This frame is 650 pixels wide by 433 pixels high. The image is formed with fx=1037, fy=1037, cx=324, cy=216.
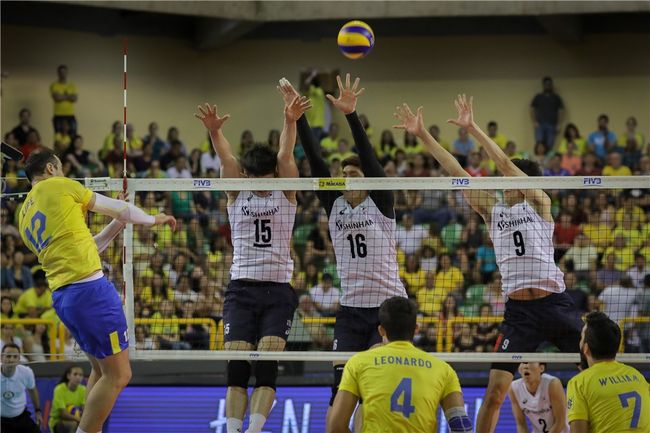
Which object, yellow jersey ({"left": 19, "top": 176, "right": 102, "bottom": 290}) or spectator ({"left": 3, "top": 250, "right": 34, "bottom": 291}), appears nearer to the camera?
yellow jersey ({"left": 19, "top": 176, "right": 102, "bottom": 290})

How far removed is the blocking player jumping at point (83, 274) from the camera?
31.1ft

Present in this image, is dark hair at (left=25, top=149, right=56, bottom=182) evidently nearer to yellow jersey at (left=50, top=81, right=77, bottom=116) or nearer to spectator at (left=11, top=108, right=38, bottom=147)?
spectator at (left=11, top=108, right=38, bottom=147)

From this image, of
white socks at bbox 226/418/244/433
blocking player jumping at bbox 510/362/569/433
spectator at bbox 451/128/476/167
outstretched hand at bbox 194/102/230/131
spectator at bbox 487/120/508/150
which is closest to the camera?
white socks at bbox 226/418/244/433

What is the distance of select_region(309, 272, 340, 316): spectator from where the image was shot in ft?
59.2

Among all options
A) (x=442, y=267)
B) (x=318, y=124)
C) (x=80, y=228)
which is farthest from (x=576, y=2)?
(x=80, y=228)

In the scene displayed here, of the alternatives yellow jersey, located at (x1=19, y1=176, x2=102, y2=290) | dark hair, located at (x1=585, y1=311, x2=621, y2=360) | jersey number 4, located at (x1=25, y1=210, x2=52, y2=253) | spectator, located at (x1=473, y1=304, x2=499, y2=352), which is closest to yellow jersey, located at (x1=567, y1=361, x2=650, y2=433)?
dark hair, located at (x1=585, y1=311, x2=621, y2=360)

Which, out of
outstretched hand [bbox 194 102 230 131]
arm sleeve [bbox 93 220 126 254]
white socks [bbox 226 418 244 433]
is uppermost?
outstretched hand [bbox 194 102 230 131]

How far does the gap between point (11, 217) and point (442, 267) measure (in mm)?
9008

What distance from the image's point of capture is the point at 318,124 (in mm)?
26062

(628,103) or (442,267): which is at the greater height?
(628,103)

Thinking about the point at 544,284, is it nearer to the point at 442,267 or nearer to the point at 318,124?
the point at 442,267

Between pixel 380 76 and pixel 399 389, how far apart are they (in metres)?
21.0

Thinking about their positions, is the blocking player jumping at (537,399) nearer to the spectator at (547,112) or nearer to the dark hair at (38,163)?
the dark hair at (38,163)

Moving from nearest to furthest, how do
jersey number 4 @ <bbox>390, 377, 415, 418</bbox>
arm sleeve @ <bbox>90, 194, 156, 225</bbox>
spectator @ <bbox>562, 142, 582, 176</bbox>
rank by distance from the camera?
jersey number 4 @ <bbox>390, 377, 415, 418</bbox> < arm sleeve @ <bbox>90, 194, 156, 225</bbox> < spectator @ <bbox>562, 142, 582, 176</bbox>
